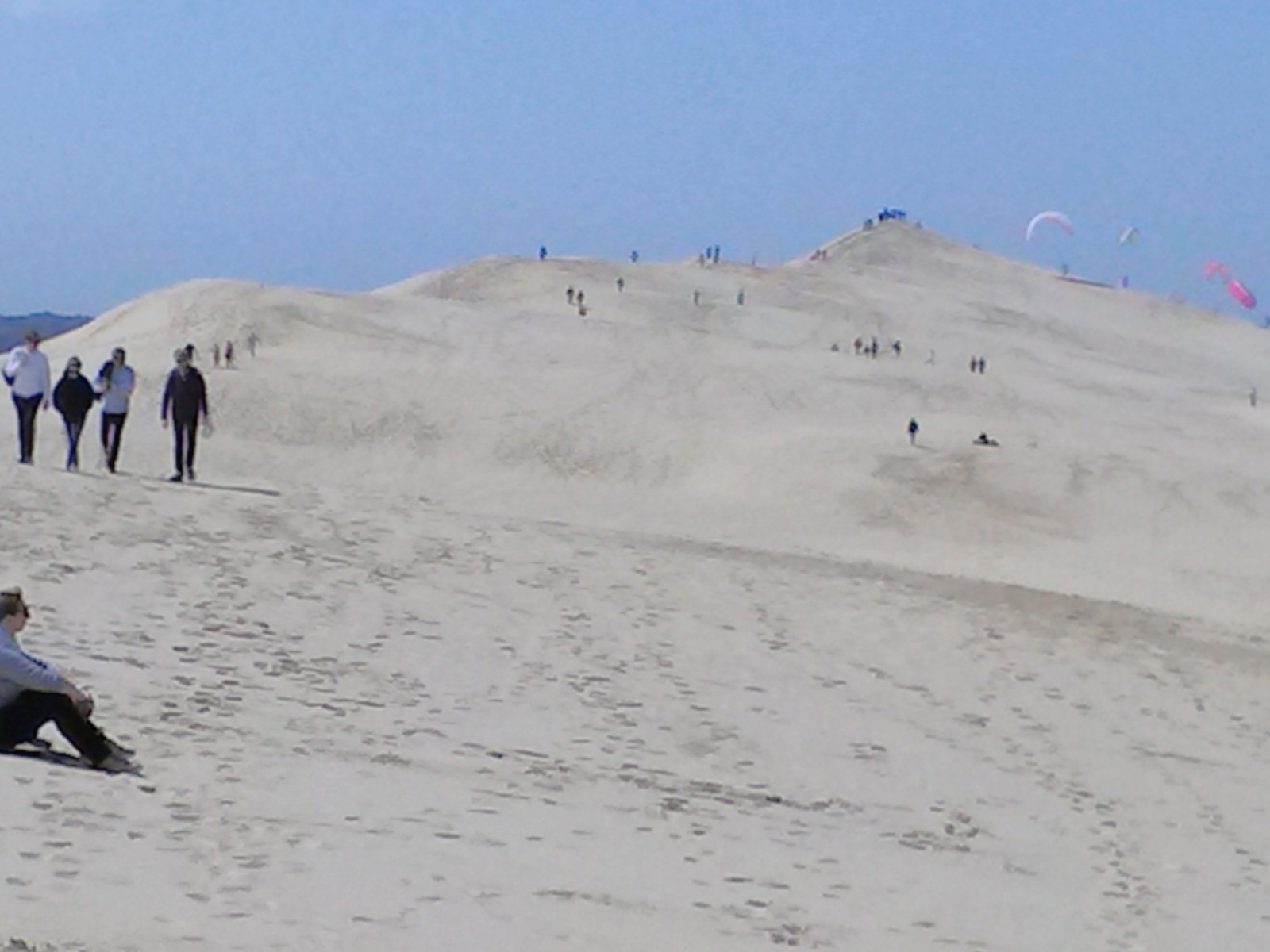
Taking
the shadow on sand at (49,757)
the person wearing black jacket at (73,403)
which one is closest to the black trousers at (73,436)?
the person wearing black jacket at (73,403)

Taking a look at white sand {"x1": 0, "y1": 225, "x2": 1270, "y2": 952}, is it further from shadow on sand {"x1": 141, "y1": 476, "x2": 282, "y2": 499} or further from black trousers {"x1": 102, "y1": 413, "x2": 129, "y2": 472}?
black trousers {"x1": 102, "y1": 413, "x2": 129, "y2": 472}

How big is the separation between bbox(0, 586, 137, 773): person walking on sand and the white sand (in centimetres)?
30

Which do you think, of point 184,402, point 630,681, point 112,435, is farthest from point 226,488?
point 630,681

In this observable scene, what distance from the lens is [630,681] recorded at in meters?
12.1

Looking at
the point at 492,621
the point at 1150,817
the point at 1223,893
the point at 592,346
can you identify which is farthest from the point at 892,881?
the point at 592,346

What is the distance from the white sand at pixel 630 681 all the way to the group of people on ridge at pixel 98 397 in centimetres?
70

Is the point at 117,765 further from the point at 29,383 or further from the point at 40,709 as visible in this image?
the point at 29,383

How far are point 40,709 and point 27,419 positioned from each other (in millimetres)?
10051

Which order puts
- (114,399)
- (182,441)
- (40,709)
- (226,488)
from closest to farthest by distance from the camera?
(40,709), (114,399), (226,488), (182,441)

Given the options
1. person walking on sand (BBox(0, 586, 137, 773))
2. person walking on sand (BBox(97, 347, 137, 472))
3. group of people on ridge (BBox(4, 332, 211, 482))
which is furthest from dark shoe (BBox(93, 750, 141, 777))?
person walking on sand (BBox(97, 347, 137, 472))

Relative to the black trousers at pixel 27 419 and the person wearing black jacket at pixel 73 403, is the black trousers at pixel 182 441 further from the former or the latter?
the black trousers at pixel 27 419

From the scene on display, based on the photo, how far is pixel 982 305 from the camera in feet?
194

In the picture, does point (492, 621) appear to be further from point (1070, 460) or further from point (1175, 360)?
point (1175, 360)

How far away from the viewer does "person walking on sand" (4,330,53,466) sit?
690 inches
